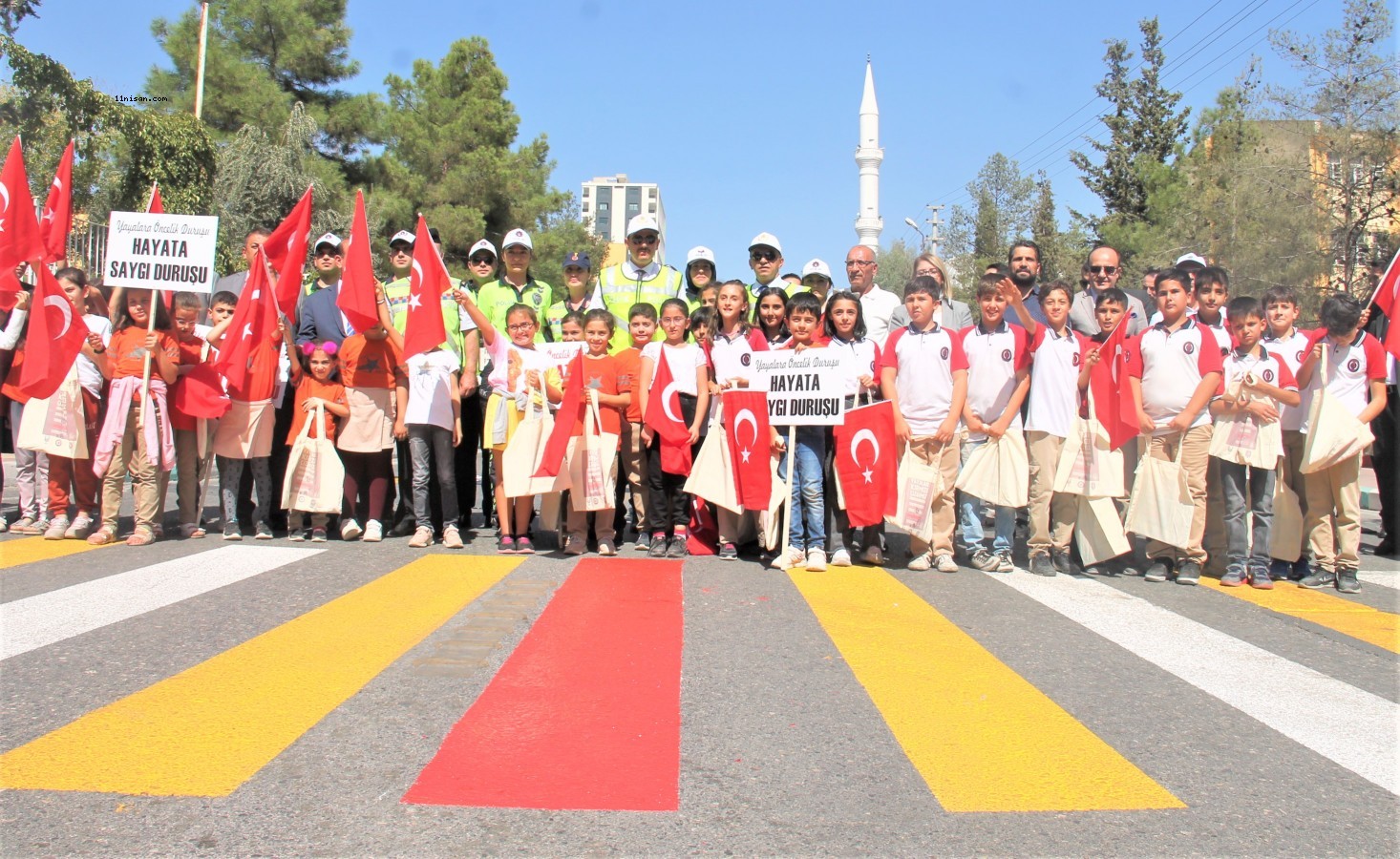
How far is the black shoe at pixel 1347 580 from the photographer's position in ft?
23.0

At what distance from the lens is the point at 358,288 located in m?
7.80

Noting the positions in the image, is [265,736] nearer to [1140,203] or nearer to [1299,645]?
Answer: [1299,645]

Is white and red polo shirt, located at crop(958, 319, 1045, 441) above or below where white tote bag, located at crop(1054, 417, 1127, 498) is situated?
above

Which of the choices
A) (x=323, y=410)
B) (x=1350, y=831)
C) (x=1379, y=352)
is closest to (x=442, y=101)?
(x=323, y=410)

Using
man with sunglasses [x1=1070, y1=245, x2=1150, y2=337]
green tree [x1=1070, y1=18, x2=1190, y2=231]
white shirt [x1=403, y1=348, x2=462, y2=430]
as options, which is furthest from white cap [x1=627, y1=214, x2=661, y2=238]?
green tree [x1=1070, y1=18, x2=1190, y2=231]

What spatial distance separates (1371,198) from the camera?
98.8 feet

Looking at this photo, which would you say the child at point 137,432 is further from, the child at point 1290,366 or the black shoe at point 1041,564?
the child at point 1290,366

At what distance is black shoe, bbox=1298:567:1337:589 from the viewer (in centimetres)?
716

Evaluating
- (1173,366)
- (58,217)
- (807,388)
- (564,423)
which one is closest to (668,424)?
(564,423)

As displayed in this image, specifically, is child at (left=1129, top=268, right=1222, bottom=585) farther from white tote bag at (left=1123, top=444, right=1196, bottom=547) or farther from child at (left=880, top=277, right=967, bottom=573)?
child at (left=880, top=277, right=967, bottom=573)

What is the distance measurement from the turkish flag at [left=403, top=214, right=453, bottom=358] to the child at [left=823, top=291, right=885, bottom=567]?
114 inches

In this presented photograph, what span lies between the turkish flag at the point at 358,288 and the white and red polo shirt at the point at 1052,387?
488cm

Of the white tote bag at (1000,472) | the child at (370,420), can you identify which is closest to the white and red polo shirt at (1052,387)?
the white tote bag at (1000,472)

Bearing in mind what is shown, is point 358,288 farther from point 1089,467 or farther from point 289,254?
point 1089,467
